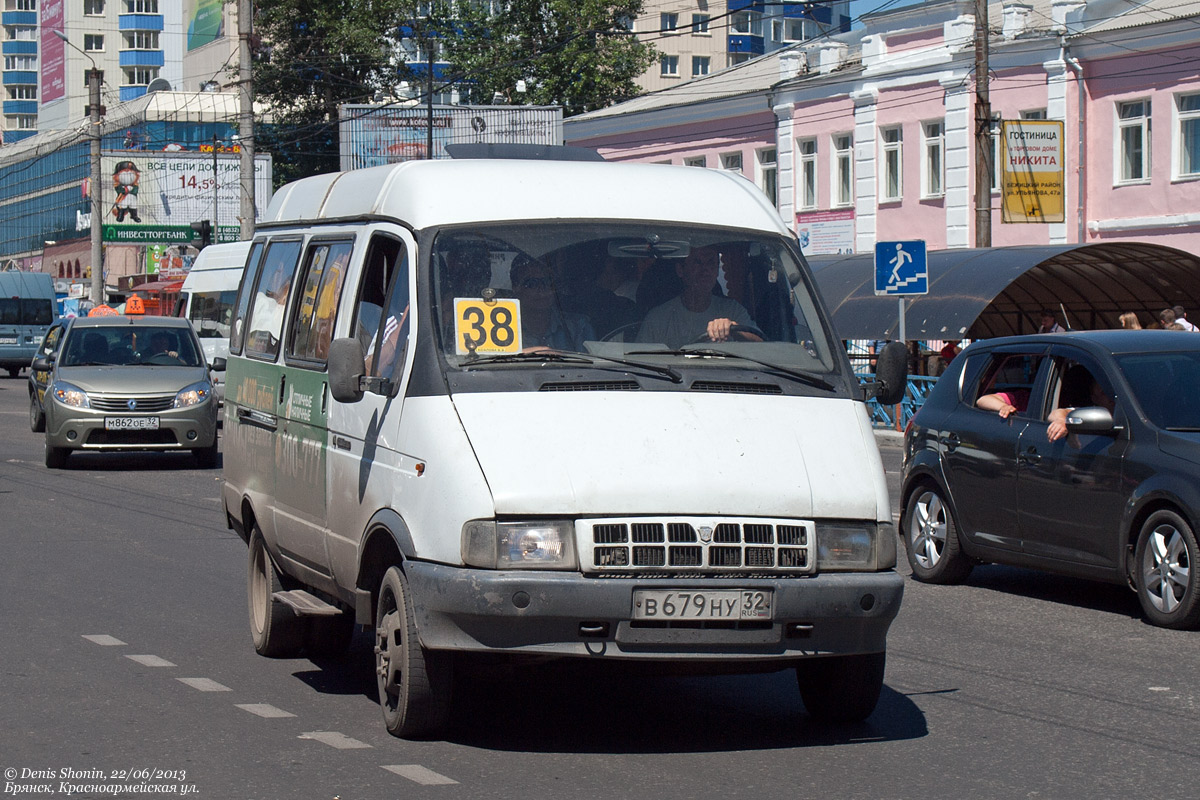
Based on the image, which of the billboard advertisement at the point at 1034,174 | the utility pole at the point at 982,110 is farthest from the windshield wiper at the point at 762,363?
the billboard advertisement at the point at 1034,174

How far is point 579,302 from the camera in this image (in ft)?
22.8

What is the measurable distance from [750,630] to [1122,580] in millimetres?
4422

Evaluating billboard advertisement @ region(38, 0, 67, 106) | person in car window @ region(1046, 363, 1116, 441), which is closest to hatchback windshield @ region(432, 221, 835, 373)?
person in car window @ region(1046, 363, 1116, 441)

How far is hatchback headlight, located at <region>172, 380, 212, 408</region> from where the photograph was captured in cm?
2009

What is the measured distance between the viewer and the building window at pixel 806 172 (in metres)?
45.8

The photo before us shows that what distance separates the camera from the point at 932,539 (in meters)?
11.7

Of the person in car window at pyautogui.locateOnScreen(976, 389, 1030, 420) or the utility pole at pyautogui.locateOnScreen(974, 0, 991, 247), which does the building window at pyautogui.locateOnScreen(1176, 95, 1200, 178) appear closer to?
the utility pole at pyautogui.locateOnScreen(974, 0, 991, 247)

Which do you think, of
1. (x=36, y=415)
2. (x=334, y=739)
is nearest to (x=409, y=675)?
(x=334, y=739)

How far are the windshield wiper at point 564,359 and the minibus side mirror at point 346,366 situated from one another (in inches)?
19.5

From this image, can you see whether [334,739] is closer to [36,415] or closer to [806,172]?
[36,415]

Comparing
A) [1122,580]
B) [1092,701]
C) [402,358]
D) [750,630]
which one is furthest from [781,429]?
[1122,580]

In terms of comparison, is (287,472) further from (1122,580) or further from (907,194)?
(907,194)

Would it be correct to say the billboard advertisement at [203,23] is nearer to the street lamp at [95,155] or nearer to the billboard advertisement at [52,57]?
the billboard advertisement at [52,57]

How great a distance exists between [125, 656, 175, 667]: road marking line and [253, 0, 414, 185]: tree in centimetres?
6333
